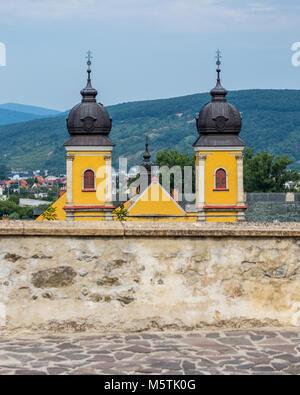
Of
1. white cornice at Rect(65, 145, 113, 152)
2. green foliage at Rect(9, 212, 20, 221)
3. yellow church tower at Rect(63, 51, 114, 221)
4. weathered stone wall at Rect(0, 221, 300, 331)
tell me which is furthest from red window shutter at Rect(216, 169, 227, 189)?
green foliage at Rect(9, 212, 20, 221)

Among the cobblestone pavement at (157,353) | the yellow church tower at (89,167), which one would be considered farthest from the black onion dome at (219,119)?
the cobblestone pavement at (157,353)

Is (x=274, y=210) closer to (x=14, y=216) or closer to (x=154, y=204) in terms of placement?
(x=154, y=204)

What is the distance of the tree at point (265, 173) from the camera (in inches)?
3403

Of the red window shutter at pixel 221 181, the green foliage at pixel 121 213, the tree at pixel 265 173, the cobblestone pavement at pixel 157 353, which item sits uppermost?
the tree at pixel 265 173

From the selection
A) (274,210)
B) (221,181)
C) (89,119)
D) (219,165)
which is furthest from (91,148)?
(274,210)

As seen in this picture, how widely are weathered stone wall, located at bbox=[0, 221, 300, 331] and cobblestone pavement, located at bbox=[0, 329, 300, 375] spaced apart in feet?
0.64

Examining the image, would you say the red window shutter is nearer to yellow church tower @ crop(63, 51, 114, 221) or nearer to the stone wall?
yellow church tower @ crop(63, 51, 114, 221)

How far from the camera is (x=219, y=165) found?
167 ft

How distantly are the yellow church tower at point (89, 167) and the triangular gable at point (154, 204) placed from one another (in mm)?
2187

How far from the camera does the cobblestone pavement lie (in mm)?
6381

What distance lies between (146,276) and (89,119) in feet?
145

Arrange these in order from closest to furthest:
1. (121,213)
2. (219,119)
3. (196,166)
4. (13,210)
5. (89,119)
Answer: (121,213) < (219,119) < (196,166) < (89,119) < (13,210)

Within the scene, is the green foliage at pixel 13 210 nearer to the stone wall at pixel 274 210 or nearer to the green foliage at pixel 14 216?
the green foliage at pixel 14 216
